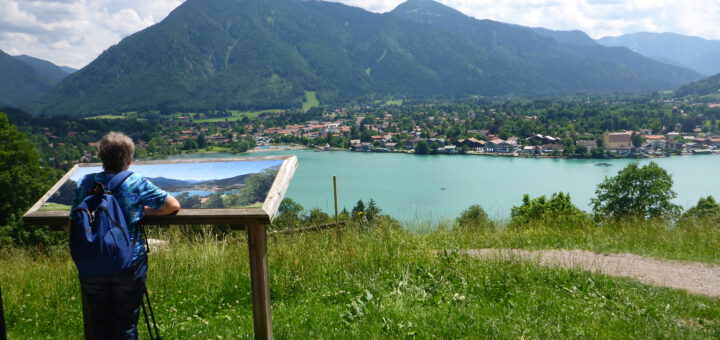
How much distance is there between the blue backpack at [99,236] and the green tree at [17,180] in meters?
12.3

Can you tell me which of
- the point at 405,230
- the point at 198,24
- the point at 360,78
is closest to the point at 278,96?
Answer: the point at 360,78

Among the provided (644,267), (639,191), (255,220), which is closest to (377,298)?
(255,220)

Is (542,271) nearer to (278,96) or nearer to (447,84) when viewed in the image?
(278,96)

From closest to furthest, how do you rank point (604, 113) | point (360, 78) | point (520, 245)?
point (520, 245) < point (604, 113) < point (360, 78)

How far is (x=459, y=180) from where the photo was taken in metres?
44.0

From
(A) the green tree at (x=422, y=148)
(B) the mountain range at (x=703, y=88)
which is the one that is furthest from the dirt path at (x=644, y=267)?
(B) the mountain range at (x=703, y=88)

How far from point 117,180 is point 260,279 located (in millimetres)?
809

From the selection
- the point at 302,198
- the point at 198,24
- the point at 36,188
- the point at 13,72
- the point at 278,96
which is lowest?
the point at 302,198

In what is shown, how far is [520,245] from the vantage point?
5086 mm

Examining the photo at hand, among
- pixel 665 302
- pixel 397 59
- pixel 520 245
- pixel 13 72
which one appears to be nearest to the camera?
pixel 665 302

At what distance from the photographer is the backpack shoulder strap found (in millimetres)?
2105

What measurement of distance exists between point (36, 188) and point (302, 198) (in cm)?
2267

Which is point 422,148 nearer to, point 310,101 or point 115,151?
point 115,151

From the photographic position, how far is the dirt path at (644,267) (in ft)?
12.4
